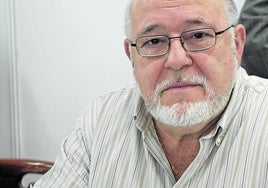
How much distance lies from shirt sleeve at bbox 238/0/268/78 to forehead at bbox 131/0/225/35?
62 centimetres

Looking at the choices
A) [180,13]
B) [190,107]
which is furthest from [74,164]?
[180,13]

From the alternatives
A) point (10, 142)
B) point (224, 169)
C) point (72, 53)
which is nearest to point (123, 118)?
point (224, 169)

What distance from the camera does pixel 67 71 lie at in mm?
2330

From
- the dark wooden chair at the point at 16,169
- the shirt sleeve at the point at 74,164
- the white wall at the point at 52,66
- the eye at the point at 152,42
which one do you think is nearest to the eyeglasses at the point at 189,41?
the eye at the point at 152,42

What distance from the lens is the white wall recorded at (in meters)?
2.24

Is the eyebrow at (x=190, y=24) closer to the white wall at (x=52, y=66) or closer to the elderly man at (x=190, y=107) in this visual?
the elderly man at (x=190, y=107)

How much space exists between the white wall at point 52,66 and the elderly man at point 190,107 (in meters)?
1.06

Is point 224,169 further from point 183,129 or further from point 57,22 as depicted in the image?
point 57,22

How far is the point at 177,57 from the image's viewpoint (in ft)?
3.38

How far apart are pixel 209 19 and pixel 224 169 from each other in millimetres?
352

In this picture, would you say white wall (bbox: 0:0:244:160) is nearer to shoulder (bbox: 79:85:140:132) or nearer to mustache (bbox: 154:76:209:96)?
shoulder (bbox: 79:85:140:132)

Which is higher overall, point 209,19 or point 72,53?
point 209,19

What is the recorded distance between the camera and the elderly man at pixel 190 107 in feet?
3.43

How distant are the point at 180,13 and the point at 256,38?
0.72 metres
